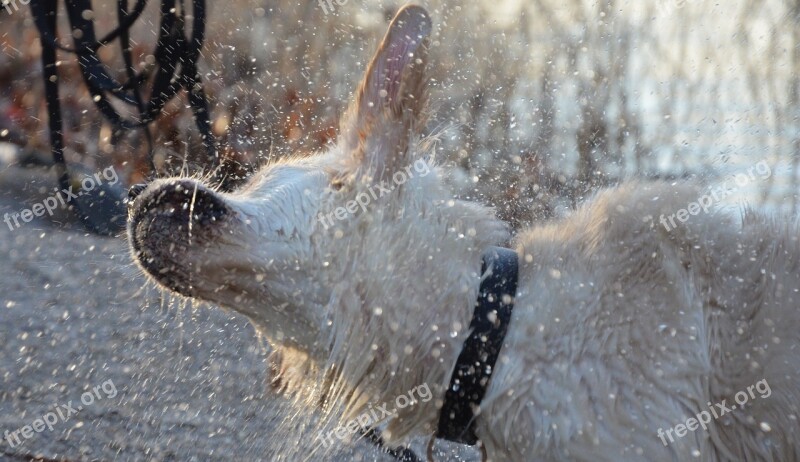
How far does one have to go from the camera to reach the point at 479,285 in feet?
7.35

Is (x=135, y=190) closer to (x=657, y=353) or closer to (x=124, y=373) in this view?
Answer: (x=657, y=353)

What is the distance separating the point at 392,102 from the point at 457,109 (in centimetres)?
554

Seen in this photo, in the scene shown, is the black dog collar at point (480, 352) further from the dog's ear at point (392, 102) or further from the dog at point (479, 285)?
the dog's ear at point (392, 102)

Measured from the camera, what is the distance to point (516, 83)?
960 cm

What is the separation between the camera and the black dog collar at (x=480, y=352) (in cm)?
215

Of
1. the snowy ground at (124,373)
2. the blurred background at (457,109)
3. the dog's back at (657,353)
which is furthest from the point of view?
the blurred background at (457,109)

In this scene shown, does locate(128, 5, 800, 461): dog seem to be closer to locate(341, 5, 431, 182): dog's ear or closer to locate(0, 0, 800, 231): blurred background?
locate(341, 5, 431, 182): dog's ear

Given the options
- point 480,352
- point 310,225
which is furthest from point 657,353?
point 310,225

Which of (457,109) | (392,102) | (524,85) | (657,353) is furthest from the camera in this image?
(524,85)

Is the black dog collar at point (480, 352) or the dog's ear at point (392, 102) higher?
the dog's ear at point (392, 102)

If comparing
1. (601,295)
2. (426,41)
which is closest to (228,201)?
(426,41)

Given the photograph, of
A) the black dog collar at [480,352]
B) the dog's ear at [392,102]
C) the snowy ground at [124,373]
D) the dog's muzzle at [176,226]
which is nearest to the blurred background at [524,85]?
the snowy ground at [124,373]

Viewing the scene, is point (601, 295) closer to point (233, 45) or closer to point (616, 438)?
point (616, 438)

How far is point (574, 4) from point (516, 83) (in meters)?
1.29
